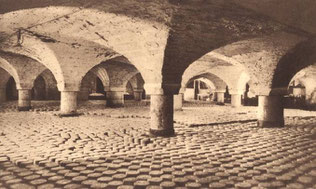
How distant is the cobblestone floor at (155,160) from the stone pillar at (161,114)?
0.96 ft

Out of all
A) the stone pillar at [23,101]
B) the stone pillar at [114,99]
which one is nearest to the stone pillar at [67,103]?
the stone pillar at [23,101]

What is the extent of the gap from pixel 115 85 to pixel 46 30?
387 inches

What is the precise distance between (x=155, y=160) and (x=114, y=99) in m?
12.2

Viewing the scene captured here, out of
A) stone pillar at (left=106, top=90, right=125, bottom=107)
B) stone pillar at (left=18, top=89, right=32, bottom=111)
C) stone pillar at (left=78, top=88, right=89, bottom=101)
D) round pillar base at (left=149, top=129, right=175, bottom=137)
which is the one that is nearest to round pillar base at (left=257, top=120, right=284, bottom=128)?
round pillar base at (left=149, top=129, right=175, bottom=137)

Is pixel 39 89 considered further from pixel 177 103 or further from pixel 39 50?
pixel 39 50

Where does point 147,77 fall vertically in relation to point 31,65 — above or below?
below

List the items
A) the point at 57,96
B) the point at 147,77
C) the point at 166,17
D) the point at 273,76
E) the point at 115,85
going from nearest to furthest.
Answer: the point at 166,17 → the point at 147,77 → the point at 273,76 → the point at 115,85 → the point at 57,96

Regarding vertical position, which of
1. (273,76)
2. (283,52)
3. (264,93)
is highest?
(283,52)

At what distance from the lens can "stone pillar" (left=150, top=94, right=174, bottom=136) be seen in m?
6.21

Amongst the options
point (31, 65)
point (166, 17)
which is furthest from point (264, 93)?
point (31, 65)

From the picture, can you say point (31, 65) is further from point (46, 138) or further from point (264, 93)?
point (264, 93)

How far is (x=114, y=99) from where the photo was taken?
16062 mm

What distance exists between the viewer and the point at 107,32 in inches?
228

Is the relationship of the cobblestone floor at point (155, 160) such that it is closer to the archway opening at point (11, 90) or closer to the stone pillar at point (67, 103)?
the stone pillar at point (67, 103)
